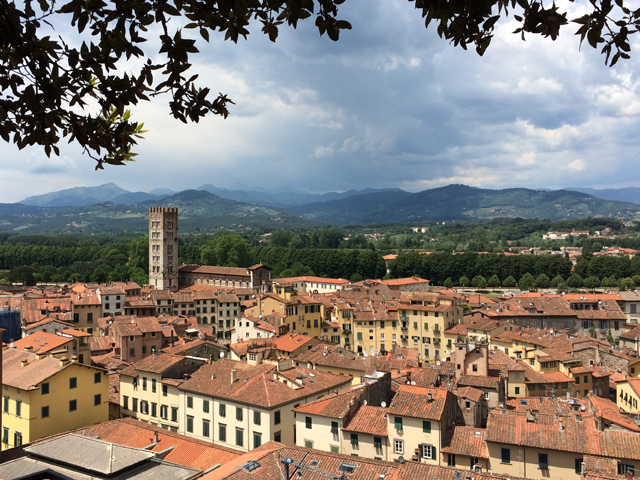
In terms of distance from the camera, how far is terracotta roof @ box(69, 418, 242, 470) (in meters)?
20.6

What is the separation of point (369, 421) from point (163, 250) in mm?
72383

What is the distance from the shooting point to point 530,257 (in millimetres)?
107438

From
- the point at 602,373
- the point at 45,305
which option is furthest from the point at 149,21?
the point at 45,305

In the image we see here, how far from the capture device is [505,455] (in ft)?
70.8

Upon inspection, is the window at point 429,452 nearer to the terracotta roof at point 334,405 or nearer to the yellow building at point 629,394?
the terracotta roof at point 334,405

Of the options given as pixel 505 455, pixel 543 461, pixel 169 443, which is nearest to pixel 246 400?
pixel 169 443

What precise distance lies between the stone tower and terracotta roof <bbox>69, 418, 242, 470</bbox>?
66741mm

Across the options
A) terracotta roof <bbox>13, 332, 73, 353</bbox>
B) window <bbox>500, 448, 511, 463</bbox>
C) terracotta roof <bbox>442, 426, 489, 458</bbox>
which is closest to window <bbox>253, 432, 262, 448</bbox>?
terracotta roof <bbox>442, 426, 489, 458</bbox>

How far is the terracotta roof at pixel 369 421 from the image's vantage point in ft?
76.8

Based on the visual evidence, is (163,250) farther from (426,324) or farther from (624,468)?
(624,468)

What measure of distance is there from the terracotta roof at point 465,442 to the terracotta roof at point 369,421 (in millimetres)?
2733

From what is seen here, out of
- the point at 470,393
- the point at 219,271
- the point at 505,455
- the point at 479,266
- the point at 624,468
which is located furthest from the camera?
the point at 479,266

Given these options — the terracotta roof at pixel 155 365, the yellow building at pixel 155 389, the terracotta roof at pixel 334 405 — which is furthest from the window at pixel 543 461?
the terracotta roof at pixel 155 365

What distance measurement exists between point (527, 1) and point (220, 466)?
1820 cm
